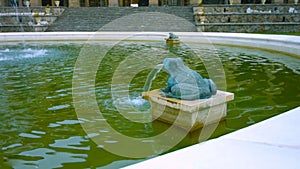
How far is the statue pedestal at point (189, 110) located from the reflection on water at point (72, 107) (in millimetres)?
141

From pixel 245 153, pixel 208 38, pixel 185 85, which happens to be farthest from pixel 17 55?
pixel 245 153

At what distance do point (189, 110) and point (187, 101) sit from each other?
23 centimetres

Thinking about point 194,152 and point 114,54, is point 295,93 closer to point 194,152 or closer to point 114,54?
point 194,152

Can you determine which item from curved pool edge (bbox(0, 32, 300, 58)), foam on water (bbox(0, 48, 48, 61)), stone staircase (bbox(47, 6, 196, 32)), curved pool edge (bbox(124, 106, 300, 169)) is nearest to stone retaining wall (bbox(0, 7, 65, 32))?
stone staircase (bbox(47, 6, 196, 32))

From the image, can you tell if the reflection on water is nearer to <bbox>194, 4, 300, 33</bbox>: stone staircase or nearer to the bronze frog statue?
the bronze frog statue

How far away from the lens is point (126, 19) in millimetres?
25359

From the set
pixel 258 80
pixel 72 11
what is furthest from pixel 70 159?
pixel 72 11

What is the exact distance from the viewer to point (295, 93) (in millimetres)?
6840

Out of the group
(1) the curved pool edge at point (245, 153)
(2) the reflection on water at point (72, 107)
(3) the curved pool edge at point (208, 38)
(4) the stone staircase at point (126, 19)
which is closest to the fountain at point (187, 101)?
(2) the reflection on water at point (72, 107)

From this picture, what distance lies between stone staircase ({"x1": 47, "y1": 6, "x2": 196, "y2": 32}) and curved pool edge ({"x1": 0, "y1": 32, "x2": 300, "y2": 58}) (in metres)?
3.89

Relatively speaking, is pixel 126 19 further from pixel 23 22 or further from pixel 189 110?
pixel 189 110

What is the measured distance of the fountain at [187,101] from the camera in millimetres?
4703

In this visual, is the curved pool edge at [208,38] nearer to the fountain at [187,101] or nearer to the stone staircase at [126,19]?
the stone staircase at [126,19]

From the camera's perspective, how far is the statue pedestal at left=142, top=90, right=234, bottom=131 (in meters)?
4.66
